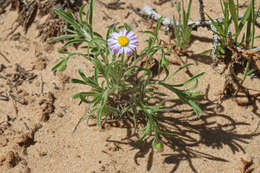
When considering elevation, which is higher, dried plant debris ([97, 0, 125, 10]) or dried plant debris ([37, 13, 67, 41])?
dried plant debris ([97, 0, 125, 10])

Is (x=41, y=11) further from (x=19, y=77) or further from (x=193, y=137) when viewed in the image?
(x=193, y=137)

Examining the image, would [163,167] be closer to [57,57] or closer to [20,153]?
[20,153]

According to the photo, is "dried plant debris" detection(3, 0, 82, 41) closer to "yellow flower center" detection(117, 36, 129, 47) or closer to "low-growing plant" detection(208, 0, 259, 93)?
"yellow flower center" detection(117, 36, 129, 47)

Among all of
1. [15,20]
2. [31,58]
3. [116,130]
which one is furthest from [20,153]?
[15,20]

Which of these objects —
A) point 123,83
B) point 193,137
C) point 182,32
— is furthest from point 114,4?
point 193,137

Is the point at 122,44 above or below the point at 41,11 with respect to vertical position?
below

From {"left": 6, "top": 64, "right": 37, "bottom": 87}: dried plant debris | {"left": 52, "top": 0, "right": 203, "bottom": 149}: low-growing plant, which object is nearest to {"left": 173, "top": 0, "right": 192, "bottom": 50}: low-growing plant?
{"left": 52, "top": 0, "right": 203, "bottom": 149}: low-growing plant

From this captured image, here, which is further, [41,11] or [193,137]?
[41,11]

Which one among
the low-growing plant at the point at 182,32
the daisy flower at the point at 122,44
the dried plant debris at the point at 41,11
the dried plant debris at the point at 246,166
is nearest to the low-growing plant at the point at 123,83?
the daisy flower at the point at 122,44

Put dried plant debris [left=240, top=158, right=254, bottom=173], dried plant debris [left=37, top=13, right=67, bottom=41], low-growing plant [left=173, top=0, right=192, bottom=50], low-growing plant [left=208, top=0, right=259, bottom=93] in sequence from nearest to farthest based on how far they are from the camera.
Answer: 1. dried plant debris [left=240, top=158, right=254, bottom=173]
2. low-growing plant [left=208, top=0, right=259, bottom=93]
3. low-growing plant [left=173, top=0, right=192, bottom=50]
4. dried plant debris [left=37, top=13, right=67, bottom=41]
